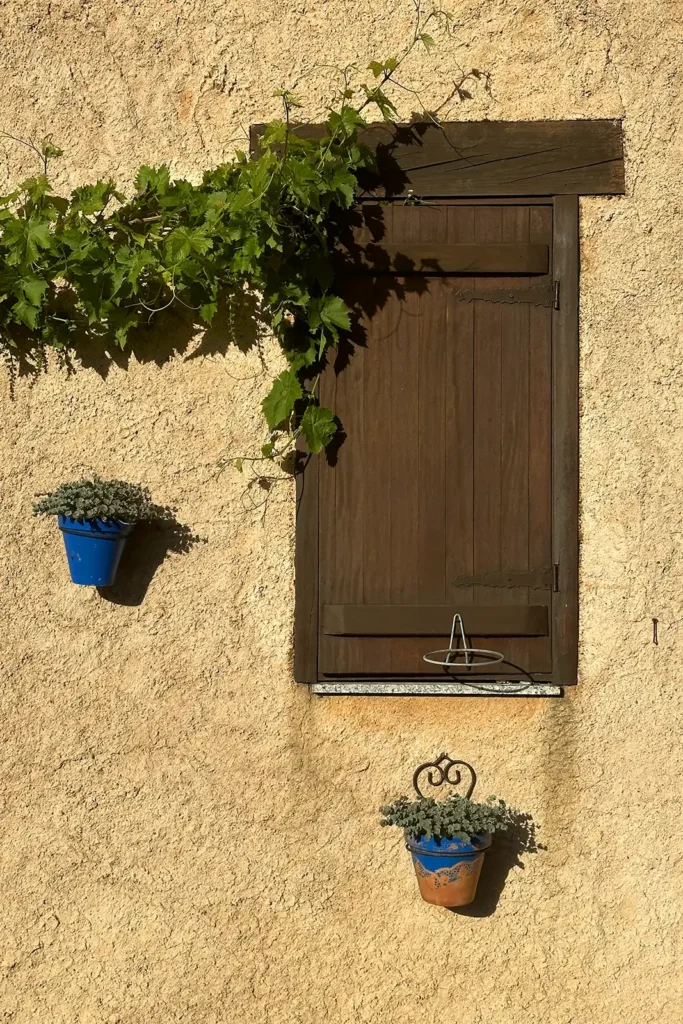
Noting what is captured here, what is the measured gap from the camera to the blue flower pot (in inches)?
115

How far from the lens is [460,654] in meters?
3.07

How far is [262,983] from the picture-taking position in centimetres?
303

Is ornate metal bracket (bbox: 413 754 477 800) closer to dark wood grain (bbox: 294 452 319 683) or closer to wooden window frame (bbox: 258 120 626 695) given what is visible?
wooden window frame (bbox: 258 120 626 695)

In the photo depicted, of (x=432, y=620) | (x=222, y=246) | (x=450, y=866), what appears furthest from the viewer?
(x=432, y=620)

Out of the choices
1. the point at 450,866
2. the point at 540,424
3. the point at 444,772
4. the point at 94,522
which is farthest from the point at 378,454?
the point at 450,866

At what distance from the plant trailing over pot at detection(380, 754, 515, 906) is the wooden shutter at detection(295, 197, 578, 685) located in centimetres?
43

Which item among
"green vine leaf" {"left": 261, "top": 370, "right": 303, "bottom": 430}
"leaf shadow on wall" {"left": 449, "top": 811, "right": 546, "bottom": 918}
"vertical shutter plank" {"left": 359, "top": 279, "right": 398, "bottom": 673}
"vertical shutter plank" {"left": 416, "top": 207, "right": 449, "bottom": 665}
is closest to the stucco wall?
"leaf shadow on wall" {"left": 449, "top": 811, "right": 546, "bottom": 918}

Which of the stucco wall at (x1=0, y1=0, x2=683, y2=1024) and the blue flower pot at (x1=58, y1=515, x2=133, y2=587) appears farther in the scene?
the stucco wall at (x1=0, y1=0, x2=683, y2=1024)

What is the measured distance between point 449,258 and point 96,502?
1.37 metres

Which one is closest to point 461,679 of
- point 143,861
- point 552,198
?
point 143,861

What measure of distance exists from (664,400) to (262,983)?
2286 millimetres

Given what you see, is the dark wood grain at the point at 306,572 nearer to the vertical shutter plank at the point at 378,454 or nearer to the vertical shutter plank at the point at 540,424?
the vertical shutter plank at the point at 378,454

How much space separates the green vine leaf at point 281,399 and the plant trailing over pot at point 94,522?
50 centimetres

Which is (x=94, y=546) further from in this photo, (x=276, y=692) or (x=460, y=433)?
(x=460, y=433)
